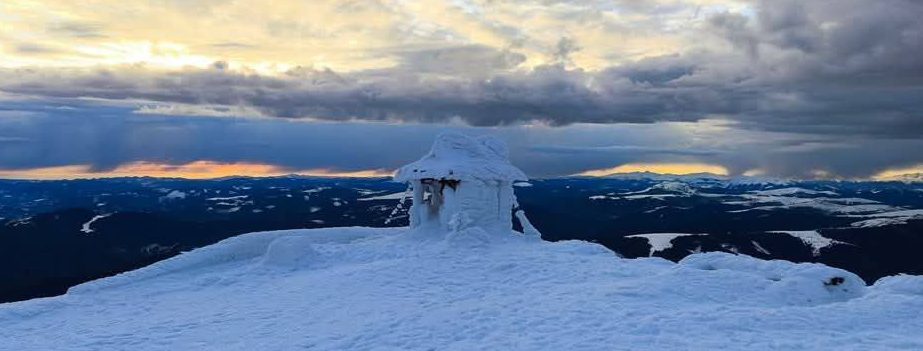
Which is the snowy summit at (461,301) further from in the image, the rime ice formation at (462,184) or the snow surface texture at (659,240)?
the snow surface texture at (659,240)

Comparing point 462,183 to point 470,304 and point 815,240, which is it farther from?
point 815,240

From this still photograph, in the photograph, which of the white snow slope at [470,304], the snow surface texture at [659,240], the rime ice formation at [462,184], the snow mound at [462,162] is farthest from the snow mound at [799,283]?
the snow surface texture at [659,240]

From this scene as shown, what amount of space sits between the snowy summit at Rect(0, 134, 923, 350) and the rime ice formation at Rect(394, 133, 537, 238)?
143 millimetres

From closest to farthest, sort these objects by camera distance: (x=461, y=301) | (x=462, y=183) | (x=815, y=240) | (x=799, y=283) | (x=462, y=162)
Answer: (x=799, y=283), (x=461, y=301), (x=462, y=183), (x=462, y=162), (x=815, y=240)

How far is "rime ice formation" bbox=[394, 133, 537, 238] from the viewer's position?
3509cm

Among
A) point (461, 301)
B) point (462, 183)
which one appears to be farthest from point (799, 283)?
point (462, 183)

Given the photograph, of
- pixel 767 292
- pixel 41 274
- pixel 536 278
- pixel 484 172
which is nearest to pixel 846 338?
pixel 767 292

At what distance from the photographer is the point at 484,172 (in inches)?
1390

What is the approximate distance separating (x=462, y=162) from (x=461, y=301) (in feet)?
46.8

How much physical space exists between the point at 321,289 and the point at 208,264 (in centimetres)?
921

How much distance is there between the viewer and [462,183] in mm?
35062

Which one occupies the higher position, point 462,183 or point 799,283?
point 462,183

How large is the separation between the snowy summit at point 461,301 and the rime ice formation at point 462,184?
0.47 feet

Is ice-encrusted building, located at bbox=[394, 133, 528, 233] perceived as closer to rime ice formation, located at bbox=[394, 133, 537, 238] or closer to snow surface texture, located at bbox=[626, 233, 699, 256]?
rime ice formation, located at bbox=[394, 133, 537, 238]
